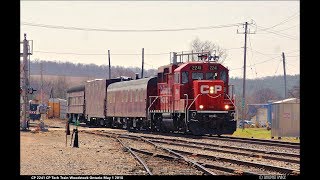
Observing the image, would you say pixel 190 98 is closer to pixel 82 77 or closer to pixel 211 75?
pixel 211 75

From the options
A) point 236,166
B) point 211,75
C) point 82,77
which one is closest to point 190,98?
point 211,75

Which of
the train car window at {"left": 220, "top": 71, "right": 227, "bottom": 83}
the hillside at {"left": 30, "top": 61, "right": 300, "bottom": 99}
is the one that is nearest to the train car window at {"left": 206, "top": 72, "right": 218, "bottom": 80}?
the train car window at {"left": 220, "top": 71, "right": 227, "bottom": 83}

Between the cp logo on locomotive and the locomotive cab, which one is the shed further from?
the cp logo on locomotive

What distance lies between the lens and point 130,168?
15648 millimetres

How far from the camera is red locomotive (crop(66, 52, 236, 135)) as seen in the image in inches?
1172

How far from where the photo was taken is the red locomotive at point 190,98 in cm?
2978

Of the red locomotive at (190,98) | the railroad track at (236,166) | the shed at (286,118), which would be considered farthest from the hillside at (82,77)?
the railroad track at (236,166)

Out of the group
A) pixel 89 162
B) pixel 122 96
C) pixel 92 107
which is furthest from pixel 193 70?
pixel 92 107

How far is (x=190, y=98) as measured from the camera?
3100 centimetres

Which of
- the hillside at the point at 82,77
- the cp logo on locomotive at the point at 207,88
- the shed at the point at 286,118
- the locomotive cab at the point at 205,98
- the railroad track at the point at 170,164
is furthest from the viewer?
the hillside at the point at 82,77

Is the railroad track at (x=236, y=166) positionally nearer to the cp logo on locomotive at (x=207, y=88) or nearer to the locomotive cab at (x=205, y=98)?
the locomotive cab at (x=205, y=98)

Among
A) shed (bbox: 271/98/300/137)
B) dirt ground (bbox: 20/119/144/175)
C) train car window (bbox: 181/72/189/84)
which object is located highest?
train car window (bbox: 181/72/189/84)
